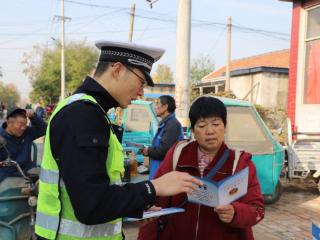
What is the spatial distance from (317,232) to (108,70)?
1297 millimetres

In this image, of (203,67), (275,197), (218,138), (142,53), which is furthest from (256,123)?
(203,67)

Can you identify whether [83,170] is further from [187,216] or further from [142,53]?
[187,216]

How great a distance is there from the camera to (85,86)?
1650 mm

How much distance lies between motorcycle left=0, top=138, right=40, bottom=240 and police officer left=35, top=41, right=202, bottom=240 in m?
1.90

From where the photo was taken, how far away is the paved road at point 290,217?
5090 mm

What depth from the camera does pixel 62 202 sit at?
1539 millimetres

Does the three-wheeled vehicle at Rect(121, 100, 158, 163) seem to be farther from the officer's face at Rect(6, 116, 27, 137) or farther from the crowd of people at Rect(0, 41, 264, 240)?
the crowd of people at Rect(0, 41, 264, 240)

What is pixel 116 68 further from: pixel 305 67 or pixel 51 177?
pixel 305 67

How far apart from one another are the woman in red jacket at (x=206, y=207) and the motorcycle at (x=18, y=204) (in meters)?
1.43

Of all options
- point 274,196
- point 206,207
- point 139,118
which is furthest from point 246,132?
→ point 206,207

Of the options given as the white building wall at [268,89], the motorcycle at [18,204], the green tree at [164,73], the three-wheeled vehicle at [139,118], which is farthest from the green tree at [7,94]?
the motorcycle at [18,204]

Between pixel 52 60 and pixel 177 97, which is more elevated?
pixel 52 60

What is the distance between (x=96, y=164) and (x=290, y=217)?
5157mm

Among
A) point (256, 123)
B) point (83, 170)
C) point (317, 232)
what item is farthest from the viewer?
point (256, 123)
